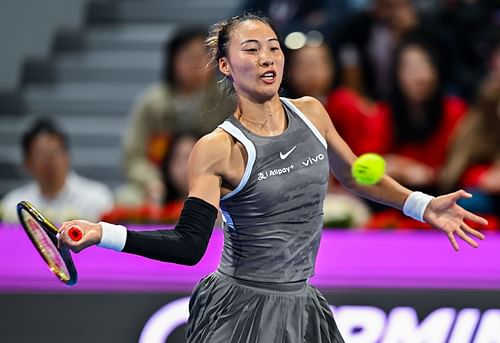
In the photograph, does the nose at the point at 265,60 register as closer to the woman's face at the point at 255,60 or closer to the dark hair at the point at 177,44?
the woman's face at the point at 255,60

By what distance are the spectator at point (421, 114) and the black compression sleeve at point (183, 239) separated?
3.50 metres

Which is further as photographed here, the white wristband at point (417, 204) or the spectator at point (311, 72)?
the spectator at point (311, 72)

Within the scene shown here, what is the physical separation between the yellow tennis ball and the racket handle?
1110 mm

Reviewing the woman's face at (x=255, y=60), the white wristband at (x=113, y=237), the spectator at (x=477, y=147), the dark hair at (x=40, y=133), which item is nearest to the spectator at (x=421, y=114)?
the spectator at (x=477, y=147)

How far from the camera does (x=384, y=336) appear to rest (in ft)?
16.2

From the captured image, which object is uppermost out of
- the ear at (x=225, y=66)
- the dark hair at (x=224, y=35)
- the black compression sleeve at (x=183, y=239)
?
the dark hair at (x=224, y=35)

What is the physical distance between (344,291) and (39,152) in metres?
2.78

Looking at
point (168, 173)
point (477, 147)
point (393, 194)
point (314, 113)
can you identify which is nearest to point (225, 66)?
point (314, 113)

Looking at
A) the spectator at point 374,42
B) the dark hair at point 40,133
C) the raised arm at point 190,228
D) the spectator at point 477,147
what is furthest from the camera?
the spectator at point 374,42

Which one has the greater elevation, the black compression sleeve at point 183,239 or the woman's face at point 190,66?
the woman's face at point 190,66

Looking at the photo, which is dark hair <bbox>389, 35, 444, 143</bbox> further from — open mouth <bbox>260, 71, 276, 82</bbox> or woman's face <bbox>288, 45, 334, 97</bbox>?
open mouth <bbox>260, 71, 276, 82</bbox>

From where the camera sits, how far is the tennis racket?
356 cm

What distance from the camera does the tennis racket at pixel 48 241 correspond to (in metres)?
3.56

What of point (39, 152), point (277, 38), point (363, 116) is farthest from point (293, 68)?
point (277, 38)
